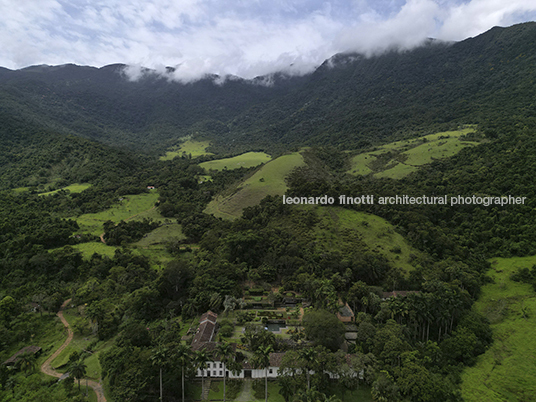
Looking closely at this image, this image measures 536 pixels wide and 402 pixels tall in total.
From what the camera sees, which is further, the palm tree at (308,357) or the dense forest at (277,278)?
the dense forest at (277,278)

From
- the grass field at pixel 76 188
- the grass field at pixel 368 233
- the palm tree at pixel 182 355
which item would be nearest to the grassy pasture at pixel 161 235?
the grass field at pixel 368 233

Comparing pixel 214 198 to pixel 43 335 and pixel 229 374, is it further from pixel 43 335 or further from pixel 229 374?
pixel 229 374

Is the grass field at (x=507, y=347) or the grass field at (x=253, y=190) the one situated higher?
the grass field at (x=253, y=190)

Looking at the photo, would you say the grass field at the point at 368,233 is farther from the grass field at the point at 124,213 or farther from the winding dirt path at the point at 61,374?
the grass field at the point at 124,213

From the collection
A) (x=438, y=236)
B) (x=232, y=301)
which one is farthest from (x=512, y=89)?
(x=232, y=301)

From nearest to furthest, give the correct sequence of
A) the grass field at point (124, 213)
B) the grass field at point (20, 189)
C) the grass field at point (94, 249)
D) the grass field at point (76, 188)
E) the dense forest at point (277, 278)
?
the dense forest at point (277, 278)
the grass field at point (94, 249)
the grass field at point (124, 213)
the grass field at point (20, 189)
the grass field at point (76, 188)

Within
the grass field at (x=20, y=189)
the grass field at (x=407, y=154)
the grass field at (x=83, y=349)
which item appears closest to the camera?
the grass field at (x=83, y=349)

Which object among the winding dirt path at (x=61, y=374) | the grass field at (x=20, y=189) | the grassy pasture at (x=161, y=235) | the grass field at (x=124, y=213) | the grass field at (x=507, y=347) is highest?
the grass field at (x=20, y=189)
